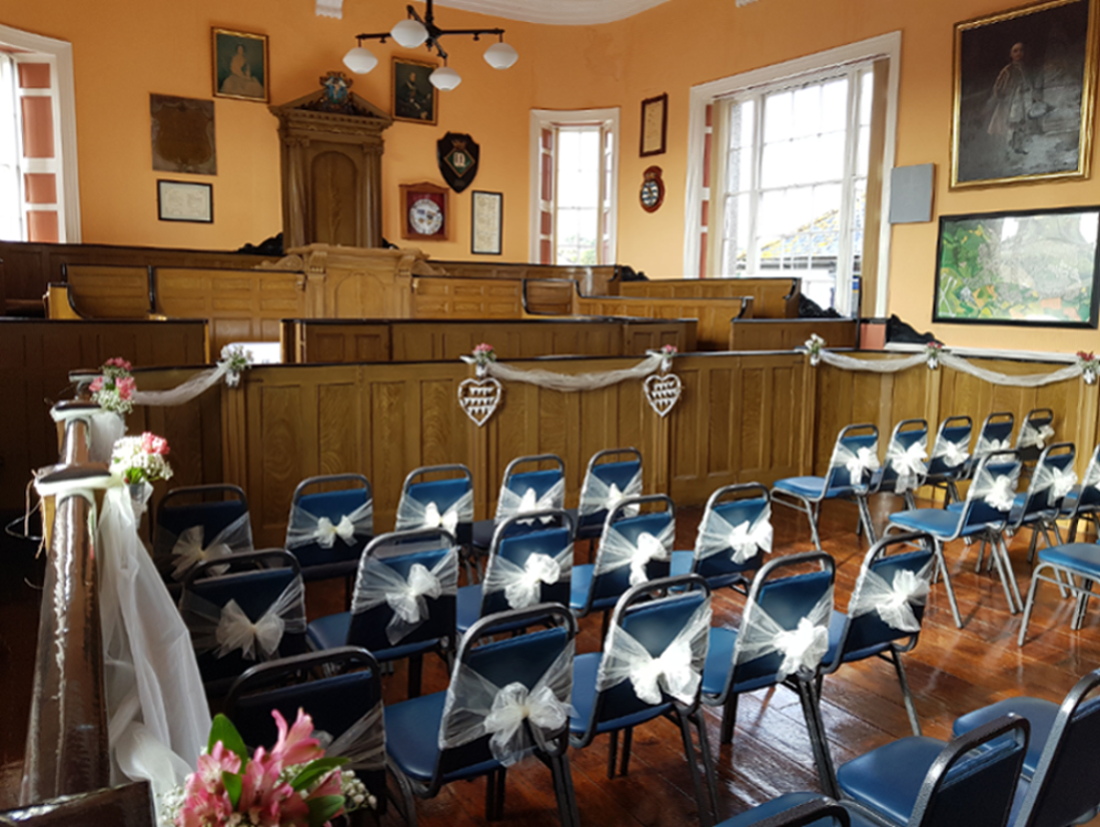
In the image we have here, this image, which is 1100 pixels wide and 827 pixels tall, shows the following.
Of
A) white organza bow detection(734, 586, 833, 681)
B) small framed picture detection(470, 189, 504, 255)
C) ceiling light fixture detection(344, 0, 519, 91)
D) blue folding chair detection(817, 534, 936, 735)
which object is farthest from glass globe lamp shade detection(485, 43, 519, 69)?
white organza bow detection(734, 586, 833, 681)

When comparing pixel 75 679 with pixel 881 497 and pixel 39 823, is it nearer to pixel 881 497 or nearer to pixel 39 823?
pixel 39 823

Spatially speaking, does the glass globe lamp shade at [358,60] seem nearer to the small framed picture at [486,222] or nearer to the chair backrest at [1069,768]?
the small framed picture at [486,222]

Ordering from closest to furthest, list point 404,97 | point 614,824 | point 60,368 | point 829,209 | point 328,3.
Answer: point 614,824
point 60,368
point 829,209
point 328,3
point 404,97

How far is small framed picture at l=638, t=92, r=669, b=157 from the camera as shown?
1263cm

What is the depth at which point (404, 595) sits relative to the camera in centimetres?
283

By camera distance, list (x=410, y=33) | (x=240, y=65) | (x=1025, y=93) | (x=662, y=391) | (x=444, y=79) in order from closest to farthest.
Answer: (x=662, y=391)
(x=410, y=33)
(x=1025, y=93)
(x=444, y=79)
(x=240, y=65)

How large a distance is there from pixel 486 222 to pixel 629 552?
10878 mm

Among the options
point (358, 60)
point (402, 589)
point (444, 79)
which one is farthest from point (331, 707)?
point (358, 60)

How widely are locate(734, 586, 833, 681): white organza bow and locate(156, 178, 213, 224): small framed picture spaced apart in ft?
35.6

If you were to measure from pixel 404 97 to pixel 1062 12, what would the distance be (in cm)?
867

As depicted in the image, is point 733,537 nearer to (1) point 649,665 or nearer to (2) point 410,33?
(1) point 649,665

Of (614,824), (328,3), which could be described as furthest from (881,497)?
(328,3)

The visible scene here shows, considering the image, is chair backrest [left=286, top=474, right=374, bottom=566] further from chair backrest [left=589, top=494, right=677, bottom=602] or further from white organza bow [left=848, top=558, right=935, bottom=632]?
white organza bow [left=848, top=558, right=935, bottom=632]

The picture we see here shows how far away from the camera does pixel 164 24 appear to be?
11.0 metres
